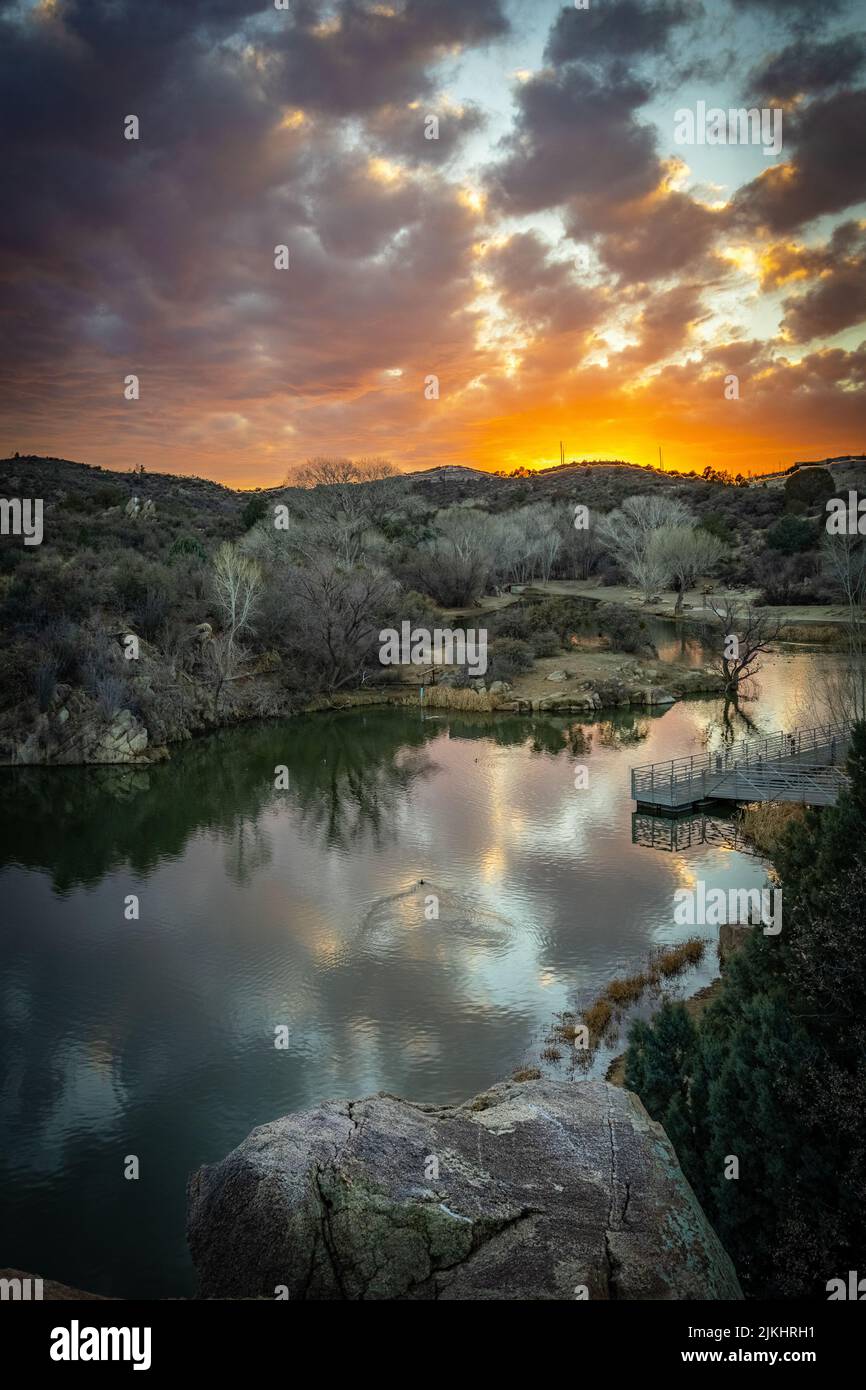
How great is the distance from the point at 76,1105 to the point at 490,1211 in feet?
32.7

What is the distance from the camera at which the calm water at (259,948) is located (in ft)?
42.5

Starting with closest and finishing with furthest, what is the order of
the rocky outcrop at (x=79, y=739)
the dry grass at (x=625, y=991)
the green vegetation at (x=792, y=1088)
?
the green vegetation at (x=792, y=1088) < the dry grass at (x=625, y=991) < the rocky outcrop at (x=79, y=739)

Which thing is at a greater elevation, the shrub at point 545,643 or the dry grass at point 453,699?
the shrub at point 545,643

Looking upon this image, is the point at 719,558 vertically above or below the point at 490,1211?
above

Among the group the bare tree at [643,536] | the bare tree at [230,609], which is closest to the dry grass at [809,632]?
the bare tree at [643,536]

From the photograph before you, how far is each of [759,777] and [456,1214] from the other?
23.4 meters

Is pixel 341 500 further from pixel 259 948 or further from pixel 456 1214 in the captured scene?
pixel 456 1214

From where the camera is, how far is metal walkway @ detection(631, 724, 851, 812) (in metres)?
26.1

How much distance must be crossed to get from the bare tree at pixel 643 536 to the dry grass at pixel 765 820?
5093 centimetres

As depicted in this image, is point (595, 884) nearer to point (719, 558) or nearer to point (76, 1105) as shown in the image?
point (76, 1105)

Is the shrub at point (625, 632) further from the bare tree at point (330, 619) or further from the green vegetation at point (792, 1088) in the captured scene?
the green vegetation at point (792, 1088)

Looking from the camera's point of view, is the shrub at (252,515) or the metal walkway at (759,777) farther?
the shrub at (252,515)
